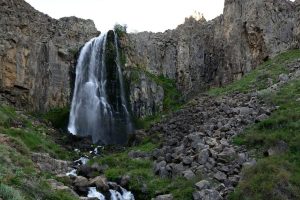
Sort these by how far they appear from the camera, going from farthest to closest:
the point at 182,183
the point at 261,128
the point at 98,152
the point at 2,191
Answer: the point at 98,152, the point at 261,128, the point at 182,183, the point at 2,191

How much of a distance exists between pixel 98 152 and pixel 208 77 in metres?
20.5

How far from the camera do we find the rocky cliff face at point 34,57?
38625mm

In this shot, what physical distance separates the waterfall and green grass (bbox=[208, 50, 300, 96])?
28.2 ft

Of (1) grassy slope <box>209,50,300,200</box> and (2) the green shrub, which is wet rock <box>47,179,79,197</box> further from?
(1) grassy slope <box>209,50,300,200</box>

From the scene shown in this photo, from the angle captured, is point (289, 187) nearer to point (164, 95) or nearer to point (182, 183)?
point (182, 183)

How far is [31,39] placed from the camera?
135 ft

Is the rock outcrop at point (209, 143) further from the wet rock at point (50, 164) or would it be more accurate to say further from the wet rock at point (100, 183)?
the wet rock at point (50, 164)

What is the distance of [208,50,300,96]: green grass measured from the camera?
31969 mm

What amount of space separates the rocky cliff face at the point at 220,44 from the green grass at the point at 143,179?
798 inches

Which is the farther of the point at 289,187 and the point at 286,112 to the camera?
the point at 286,112

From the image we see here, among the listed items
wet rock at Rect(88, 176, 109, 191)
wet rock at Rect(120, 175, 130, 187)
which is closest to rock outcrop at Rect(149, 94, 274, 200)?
wet rock at Rect(120, 175, 130, 187)

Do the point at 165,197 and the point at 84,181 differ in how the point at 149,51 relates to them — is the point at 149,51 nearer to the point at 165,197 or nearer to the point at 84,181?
the point at 84,181

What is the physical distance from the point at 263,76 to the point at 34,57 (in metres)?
18.9

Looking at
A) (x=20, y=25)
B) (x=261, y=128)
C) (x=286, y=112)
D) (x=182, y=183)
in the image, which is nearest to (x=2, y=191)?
(x=182, y=183)
